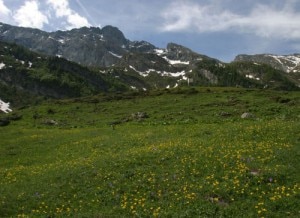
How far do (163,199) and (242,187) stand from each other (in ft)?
13.4

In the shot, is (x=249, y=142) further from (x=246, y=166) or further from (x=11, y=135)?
(x=11, y=135)

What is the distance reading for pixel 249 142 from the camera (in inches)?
1204

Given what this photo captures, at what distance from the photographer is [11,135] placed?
191 ft

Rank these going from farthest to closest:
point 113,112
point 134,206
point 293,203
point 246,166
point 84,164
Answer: point 113,112 → point 84,164 → point 246,166 → point 134,206 → point 293,203

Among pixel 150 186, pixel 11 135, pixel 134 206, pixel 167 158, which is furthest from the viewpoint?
pixel 11 135

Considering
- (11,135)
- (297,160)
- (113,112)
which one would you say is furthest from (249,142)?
(113,112)

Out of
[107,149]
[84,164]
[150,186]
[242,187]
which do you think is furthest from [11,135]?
[242,187]

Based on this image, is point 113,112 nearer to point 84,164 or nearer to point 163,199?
point 84,164

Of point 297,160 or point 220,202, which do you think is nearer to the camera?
point 220,202

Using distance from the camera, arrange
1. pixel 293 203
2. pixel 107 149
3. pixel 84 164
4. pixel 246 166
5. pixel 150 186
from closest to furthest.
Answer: pixel 293 203 < pixel 150 186 < pixel 246 166 < pixel 84 164 < pixel 107 149

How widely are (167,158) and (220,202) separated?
887 centimetres

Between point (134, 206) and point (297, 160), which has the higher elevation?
point (297, 160)

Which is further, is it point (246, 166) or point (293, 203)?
point (246, 166)

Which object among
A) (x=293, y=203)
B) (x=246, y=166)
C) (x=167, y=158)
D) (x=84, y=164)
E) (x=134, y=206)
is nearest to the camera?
(x=293, y=203)
